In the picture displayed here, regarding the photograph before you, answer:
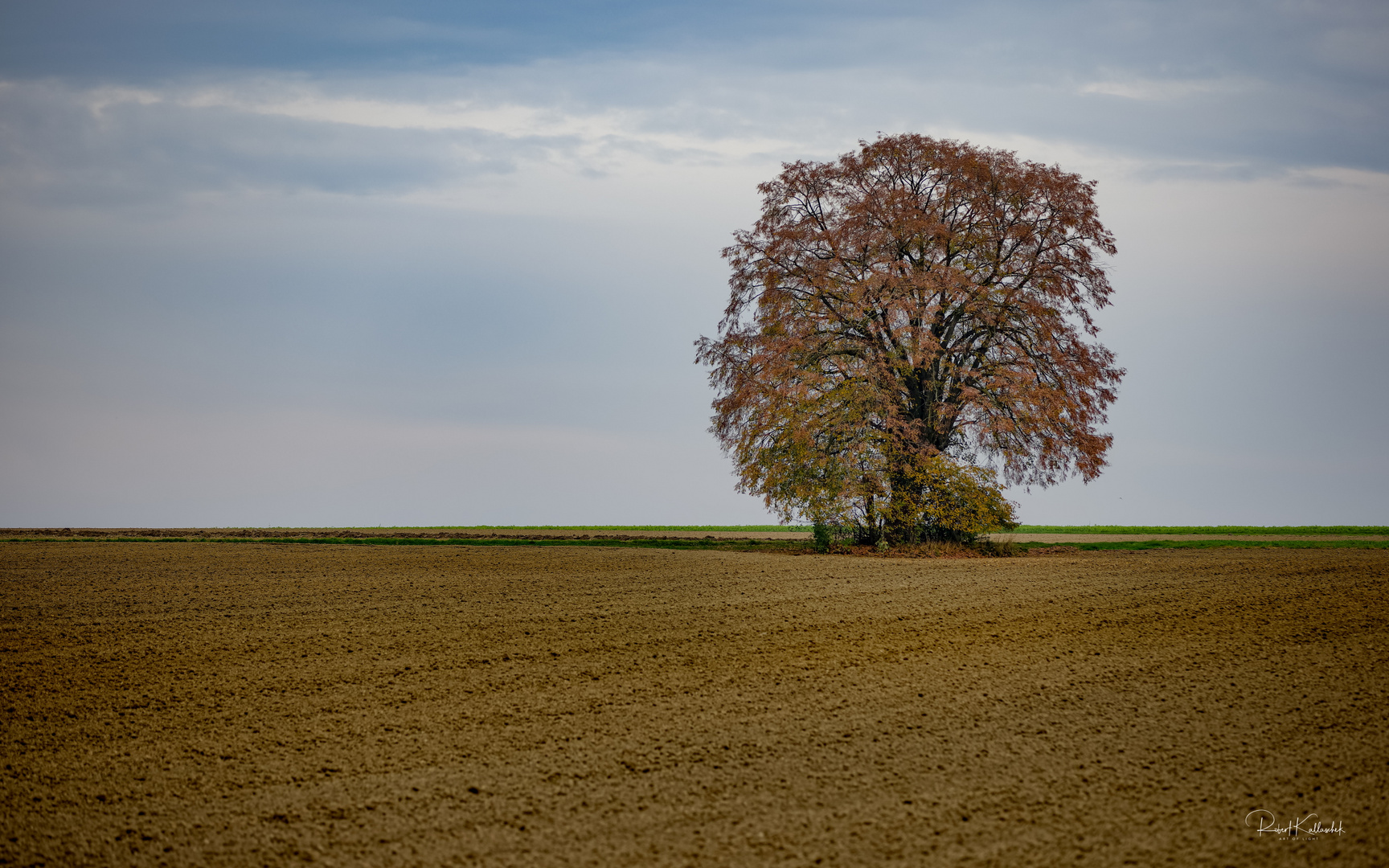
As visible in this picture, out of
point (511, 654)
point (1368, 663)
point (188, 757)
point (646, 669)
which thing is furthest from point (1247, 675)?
point (188, 757)

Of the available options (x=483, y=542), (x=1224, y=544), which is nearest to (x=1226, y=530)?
(x=1224, y=544)

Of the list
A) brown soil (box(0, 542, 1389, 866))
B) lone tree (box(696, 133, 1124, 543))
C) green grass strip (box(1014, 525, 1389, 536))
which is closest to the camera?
brown soil (box(0, 542, 1389, 866))

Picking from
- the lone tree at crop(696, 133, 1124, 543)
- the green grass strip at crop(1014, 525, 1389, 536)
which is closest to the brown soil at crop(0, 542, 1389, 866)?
the lone tree at crop(696, 133, 1124, 543)

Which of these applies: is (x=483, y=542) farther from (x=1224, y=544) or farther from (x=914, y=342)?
(x=1224, y=544)

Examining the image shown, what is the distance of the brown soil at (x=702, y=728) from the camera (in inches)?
224

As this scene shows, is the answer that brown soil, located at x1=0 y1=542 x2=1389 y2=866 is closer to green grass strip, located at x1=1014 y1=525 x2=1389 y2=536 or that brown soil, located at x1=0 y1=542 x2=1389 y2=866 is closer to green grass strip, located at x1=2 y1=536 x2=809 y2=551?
green grass strip, located at x1=2 y1=536 x2=809 y2=551

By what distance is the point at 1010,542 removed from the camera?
80.4ft

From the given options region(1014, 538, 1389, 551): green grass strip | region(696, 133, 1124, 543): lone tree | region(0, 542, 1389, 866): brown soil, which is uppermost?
region(696, 133, 1124, 543): lone tree

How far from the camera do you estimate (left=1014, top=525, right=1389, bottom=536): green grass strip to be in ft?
103

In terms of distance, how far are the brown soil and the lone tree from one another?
8623 millimetres

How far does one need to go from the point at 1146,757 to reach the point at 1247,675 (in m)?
3.12

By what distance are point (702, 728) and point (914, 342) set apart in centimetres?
1805

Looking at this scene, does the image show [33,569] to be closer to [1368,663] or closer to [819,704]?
[819,704]

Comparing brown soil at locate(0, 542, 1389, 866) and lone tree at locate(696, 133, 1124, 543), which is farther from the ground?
lone tree at locate(696, 133, 1124, 543)
